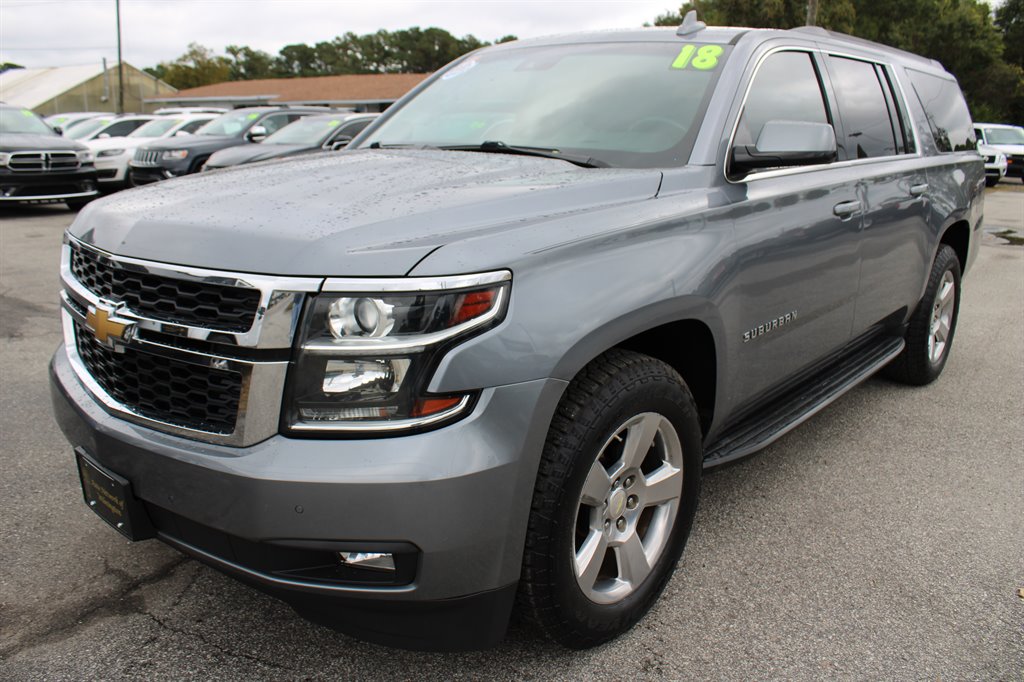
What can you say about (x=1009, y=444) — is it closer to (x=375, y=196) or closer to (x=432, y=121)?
(x=432, y=121)

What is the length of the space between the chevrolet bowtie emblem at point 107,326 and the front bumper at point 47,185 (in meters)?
11.8

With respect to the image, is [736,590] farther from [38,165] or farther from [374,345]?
[38,165]

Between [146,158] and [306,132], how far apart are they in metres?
3.10

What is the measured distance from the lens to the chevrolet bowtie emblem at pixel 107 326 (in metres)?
2.05

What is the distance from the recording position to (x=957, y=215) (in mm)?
4727

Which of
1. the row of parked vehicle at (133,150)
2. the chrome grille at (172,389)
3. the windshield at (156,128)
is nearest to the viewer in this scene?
the chrome grille at (172,389)

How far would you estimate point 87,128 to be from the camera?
19.3 m

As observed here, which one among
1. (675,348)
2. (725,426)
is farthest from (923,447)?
(675,348)

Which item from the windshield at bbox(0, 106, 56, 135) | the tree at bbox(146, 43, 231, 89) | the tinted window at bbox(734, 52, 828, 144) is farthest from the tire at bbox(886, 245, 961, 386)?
the tree at bbox(146, 43, 231, 89)

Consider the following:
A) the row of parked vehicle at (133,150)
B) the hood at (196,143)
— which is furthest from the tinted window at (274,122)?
the hood at (196,143)

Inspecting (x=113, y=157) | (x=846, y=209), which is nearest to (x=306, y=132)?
(x=113, y=157)

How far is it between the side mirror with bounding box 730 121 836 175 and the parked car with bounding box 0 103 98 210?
1225 centimetres

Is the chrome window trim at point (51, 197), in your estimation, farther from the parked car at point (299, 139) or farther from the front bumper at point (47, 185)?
the parked car at point (299, 139)

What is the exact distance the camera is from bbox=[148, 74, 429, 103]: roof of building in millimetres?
51969
